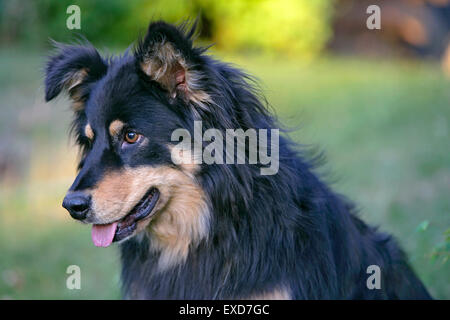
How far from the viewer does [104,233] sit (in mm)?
3611

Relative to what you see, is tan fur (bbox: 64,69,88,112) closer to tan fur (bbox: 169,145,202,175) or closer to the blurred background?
the blurred background

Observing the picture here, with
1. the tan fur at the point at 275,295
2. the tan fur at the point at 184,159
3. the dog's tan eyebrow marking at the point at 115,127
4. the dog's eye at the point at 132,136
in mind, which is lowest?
the tan fur at the point at 275,295

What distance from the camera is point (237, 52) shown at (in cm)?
1947

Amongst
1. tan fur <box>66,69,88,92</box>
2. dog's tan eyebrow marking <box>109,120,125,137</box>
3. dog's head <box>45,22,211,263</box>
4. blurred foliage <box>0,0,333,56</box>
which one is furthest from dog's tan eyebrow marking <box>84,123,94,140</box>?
blurred foliage <box>0,0,333,56</box>

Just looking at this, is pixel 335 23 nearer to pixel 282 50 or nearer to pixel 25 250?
pixel 282 50

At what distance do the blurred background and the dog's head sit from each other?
1.40 feet

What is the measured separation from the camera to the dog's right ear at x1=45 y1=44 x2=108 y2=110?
3.80 m

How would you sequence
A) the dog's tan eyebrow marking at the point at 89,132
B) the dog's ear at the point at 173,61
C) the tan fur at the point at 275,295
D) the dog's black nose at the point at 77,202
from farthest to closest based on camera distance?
the dog's tan eyebrow marking at the point at 89,132
the tan fur at the point at 275,295
the dog's black nose at the point at 77,202
the dog's ear at the point at 173,61

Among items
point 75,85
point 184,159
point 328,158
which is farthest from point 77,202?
point 328,158

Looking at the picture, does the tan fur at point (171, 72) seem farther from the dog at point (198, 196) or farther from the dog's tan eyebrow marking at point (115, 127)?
A: the dog's tan eyebrow marking at point (115, 127)

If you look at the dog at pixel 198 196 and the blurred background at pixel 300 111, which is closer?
the dog at pixel 198 196

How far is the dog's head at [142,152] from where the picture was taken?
3.43 metres

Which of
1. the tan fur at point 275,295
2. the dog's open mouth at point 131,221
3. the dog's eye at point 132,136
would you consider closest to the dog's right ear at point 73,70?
the dog's eye at point 132,136

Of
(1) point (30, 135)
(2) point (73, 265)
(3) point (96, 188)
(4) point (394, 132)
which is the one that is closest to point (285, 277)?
(3) point (96, 188)
